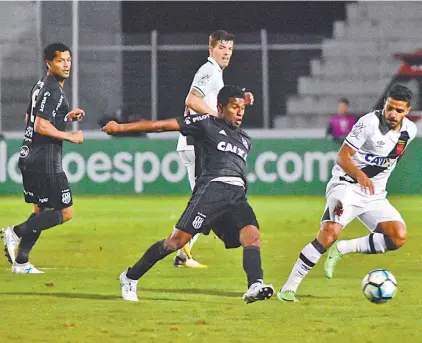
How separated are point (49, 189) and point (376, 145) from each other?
332cm

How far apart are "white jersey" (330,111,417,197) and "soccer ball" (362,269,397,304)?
130cm

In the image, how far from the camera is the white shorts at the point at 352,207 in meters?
9.99

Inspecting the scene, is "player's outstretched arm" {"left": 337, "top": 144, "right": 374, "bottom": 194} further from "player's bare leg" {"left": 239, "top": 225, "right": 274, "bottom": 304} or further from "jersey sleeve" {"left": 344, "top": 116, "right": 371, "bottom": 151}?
"player's bare leg" {"left": 239, "top": 225, "right": 274, "bottom": 304}

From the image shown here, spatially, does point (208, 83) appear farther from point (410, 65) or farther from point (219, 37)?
point (410, 65)

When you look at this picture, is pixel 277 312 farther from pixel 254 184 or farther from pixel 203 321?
pixel 254 184

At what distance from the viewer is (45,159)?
38.0ft

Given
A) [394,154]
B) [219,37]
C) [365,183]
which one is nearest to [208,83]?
[219,37]

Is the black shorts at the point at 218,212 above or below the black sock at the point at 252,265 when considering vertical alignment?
above

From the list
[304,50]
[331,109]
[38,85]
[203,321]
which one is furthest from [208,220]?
[331,109]

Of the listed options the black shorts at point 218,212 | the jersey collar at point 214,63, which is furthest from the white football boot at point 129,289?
the jersey collar at point 214,63

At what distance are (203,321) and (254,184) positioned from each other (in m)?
15.3

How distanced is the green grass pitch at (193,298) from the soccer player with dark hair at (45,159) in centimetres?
38

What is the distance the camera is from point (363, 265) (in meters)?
12.5

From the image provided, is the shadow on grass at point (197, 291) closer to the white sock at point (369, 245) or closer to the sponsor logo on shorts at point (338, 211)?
the sponsor logo on shorts at point (338, 211)
